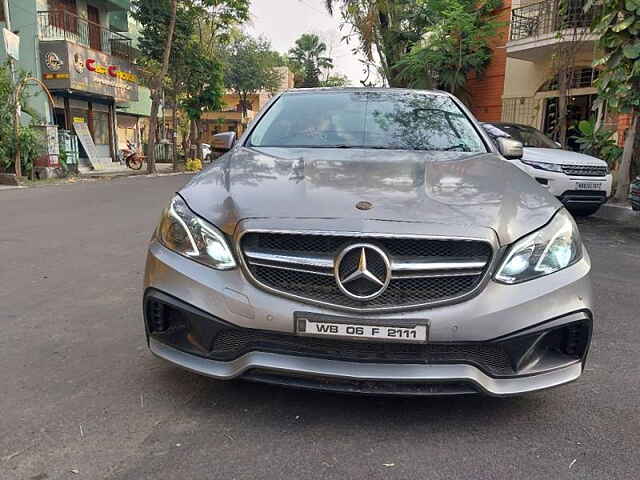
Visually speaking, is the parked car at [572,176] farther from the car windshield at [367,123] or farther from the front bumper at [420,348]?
the front bumper at [420,348]

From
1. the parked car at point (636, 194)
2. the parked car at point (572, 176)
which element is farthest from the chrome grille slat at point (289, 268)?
the parked car at point (572, 176)

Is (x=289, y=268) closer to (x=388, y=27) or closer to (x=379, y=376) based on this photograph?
(x=379, y=376)

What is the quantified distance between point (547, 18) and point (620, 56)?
699cm

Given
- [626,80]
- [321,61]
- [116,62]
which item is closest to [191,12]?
[116,62]

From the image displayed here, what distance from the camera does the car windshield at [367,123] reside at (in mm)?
3348

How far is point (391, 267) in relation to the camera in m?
2.05

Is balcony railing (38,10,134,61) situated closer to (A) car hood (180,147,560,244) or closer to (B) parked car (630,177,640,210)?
(B) parked car (630,177,640,210)

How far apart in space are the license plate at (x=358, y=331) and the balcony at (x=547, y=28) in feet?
38.6

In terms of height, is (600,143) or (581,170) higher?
(600,143)

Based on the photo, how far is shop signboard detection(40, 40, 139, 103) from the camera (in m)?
18.3

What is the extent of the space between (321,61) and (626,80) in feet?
147

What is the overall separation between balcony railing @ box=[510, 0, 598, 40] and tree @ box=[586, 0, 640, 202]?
3.60 meters

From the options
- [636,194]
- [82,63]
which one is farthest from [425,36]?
[636,194]

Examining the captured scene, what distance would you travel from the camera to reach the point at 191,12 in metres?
20.4
